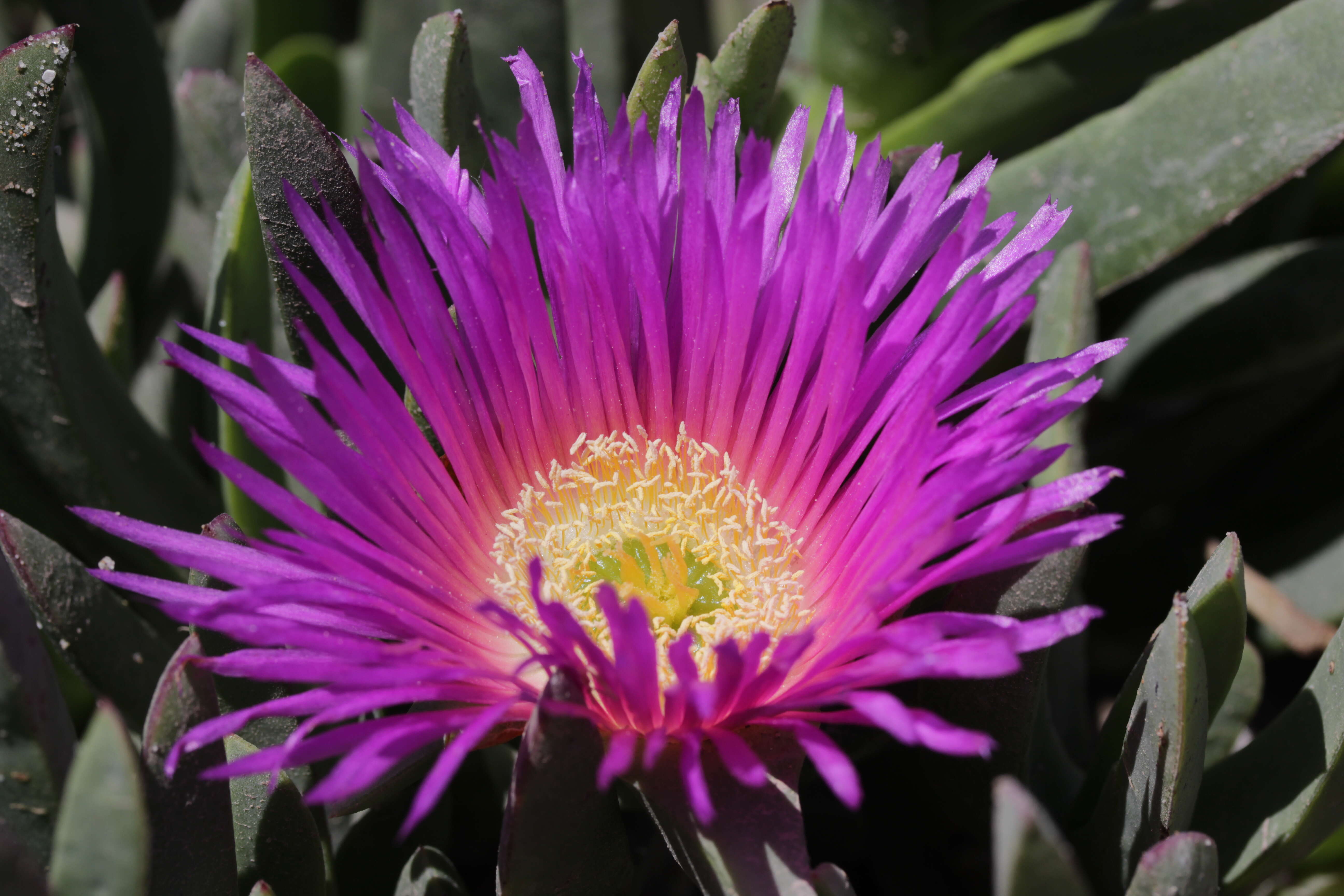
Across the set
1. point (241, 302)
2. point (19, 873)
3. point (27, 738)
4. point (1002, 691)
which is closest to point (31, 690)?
point (27, 738)

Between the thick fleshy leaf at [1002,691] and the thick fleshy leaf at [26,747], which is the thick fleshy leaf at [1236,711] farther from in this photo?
the thick fleshy leaf at [26,747]

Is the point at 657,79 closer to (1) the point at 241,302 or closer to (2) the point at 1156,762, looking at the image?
(1) the point at 241,302

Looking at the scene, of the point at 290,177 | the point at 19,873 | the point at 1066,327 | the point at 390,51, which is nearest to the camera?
the point at 19,873

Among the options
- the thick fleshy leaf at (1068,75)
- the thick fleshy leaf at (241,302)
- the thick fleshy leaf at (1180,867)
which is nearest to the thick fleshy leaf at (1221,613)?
the thick fleshy leaf at (1180,867)

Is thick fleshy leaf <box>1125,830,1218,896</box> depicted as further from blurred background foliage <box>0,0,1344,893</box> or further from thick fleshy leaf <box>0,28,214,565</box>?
thick fleshy leaf <box>0,28,214,565</box>

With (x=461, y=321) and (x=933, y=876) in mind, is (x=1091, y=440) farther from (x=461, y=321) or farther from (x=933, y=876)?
(x=461, y=321)

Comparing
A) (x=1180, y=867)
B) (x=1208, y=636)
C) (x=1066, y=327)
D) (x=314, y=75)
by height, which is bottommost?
(x=1180, y=867)
